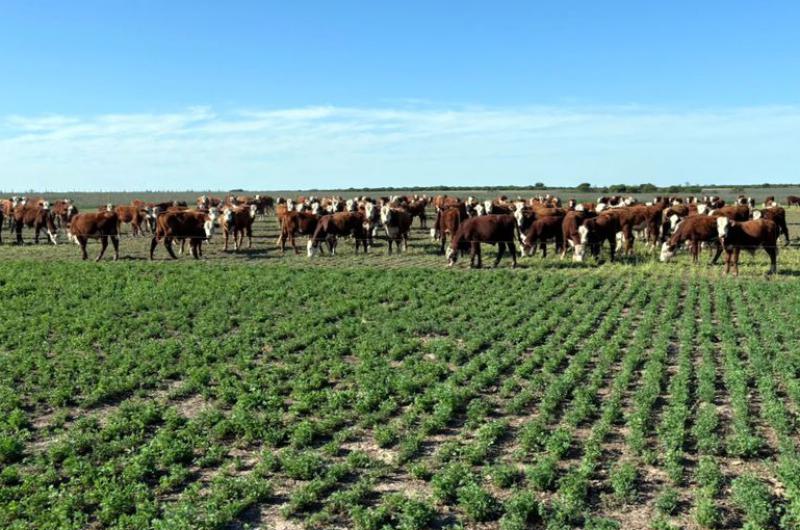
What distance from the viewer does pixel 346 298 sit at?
18.8 metres

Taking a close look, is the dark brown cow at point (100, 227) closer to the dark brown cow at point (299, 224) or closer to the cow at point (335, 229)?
the dark brown cow at point (299, 224)

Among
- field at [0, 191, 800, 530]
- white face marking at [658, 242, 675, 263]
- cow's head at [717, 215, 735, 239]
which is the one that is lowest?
field at [0, 191, 800, 530]

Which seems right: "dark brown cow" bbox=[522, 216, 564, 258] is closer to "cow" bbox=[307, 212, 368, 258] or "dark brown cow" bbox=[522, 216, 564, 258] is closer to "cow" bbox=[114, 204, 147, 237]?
"cow" bbox=[307, 212, 368, 258]

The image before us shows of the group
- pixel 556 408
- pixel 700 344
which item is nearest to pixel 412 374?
pixel 556 408

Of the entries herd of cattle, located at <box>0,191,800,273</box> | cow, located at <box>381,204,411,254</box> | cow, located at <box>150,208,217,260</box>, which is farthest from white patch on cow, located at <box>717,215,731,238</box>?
cow, located at <box>150,208,217,260</box>

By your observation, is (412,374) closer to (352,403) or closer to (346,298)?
(352,403)

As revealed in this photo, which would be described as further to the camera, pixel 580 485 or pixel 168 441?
pixel 168 441

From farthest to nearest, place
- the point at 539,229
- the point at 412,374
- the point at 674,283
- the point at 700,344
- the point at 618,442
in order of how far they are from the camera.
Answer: the point at 539,229
the point at 674,283
the point at 700,344
the point at 412,374
the point at 618,442

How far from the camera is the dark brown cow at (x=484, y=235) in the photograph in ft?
84.0

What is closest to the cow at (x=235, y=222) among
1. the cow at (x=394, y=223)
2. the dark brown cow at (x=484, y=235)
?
the cow at (x=394, y=223)

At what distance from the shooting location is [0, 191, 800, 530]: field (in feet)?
22.7

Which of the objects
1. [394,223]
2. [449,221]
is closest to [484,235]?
[449,221]

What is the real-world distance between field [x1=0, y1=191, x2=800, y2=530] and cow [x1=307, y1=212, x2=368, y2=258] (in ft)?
35.5

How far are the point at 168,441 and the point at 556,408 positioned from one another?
5.33 meters
